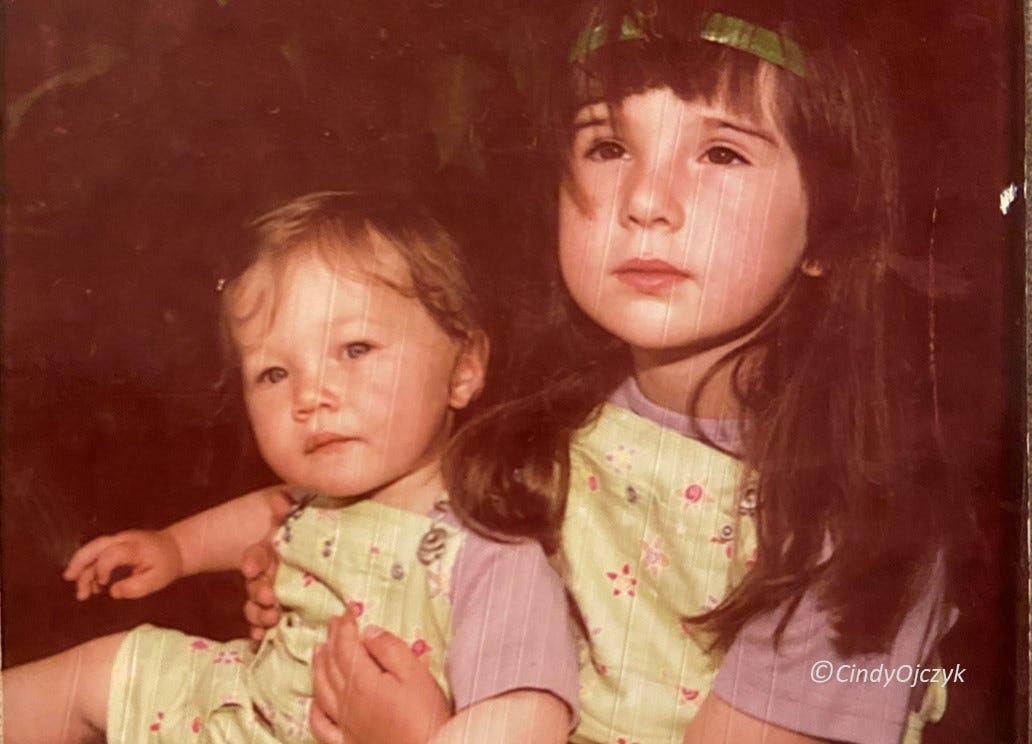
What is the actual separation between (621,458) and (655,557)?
13cm

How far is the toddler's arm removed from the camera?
1.44 metres

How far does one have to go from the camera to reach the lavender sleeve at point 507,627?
142 cm

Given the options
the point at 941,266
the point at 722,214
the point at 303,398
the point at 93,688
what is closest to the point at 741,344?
the point at 722,214

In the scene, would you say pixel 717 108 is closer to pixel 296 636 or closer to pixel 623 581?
pixel 623 581

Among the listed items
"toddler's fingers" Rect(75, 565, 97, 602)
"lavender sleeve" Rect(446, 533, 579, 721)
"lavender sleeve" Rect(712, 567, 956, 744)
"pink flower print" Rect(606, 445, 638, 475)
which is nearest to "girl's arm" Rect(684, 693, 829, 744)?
"lavender sleeve" Rect(712, 567, 956, 744)

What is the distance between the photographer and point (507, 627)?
55.9 inches

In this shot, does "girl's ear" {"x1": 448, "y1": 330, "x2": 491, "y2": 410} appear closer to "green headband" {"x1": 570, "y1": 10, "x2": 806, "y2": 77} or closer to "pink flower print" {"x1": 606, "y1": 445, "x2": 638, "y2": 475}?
"pink flower print" {"x1": 606, "y1": 445, "x2": 638, "y2": 475}

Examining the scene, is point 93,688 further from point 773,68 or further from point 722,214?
point 773,68

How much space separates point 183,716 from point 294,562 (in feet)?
0.79

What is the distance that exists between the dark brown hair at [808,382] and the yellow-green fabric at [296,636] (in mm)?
102

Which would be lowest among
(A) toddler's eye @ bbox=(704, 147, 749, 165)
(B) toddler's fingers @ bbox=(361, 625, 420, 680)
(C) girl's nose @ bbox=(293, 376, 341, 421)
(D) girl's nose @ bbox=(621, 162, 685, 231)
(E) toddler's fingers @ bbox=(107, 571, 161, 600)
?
(B) toddler's fingers @ bbox=(361, 625, 420, 680)

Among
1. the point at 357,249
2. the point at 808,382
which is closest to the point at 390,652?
the point at 357,249

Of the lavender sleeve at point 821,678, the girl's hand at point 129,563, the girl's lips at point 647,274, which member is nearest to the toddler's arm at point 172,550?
the girl's hand at point 129,563

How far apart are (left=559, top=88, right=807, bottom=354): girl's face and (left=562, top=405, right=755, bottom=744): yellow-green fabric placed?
145 mm
